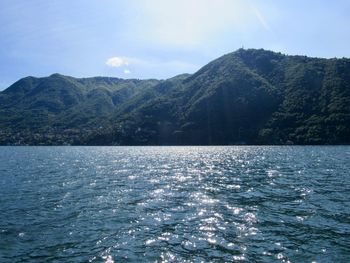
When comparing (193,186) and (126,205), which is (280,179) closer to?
(193,186)

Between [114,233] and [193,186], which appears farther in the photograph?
[193,186]

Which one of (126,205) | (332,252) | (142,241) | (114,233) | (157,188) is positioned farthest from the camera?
(157,188)

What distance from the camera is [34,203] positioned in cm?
3731

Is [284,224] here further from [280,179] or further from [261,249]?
[280,179]

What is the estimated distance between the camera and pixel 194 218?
30.1 metres

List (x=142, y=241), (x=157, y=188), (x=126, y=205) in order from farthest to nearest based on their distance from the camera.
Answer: (x=157, y=188)
(x=126, y=205)
(x=142, y=241)

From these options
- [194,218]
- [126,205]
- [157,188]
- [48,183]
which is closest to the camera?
[194,218]

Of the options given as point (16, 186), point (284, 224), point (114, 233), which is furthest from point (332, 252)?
point (16, 186)

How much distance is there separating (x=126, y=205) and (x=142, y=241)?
13.0m

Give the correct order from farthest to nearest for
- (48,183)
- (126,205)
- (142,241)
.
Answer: (48,183)
(126,205)
(142,241)

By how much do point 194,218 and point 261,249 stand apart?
30.1 ft

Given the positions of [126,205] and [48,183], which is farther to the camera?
[48,183]

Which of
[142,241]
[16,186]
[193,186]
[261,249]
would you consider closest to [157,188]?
[193,186]

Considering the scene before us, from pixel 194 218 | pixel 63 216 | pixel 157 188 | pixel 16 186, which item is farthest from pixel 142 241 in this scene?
pixel 16 186
